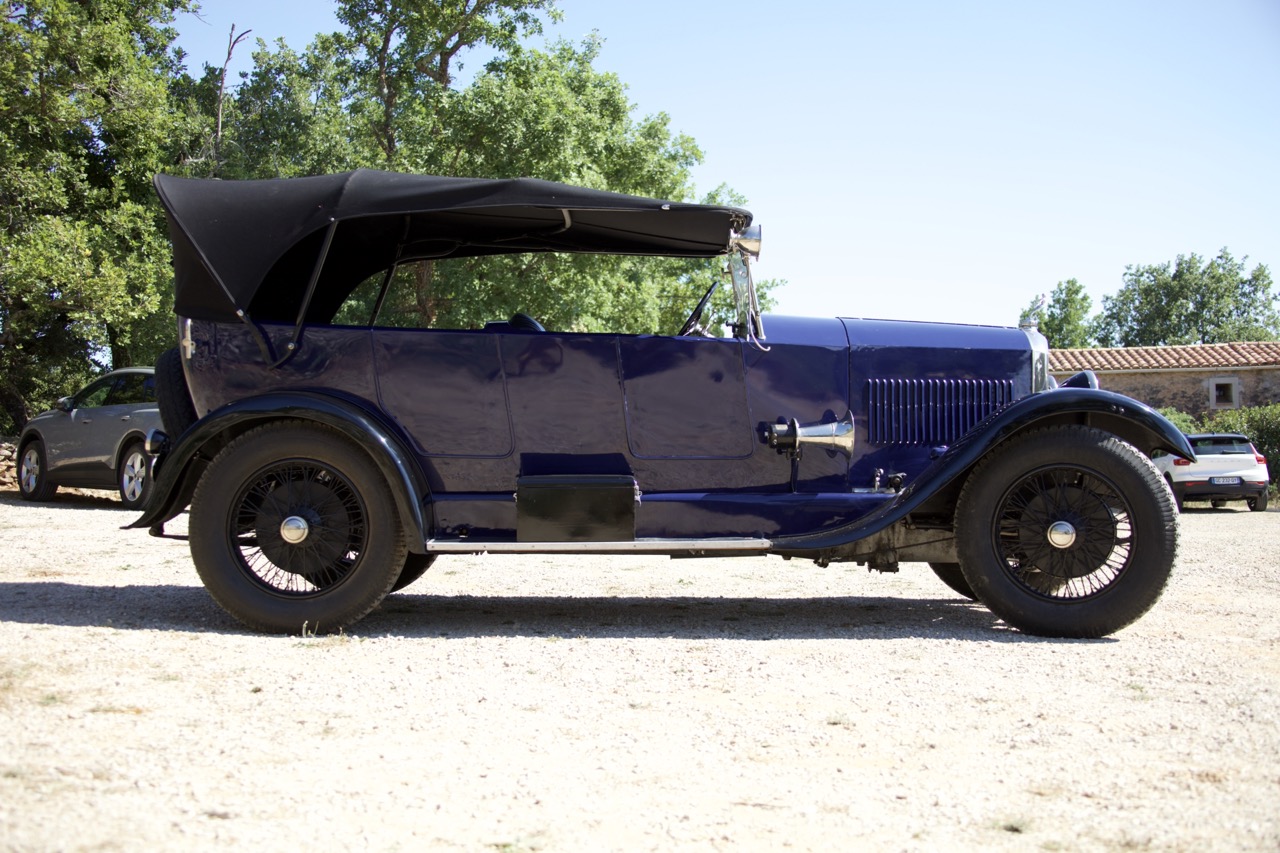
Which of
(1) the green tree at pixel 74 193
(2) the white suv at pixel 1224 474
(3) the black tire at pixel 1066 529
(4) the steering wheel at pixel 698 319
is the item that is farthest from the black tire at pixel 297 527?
(2) the white suv at pixel 1224 474

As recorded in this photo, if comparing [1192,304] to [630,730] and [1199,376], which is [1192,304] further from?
[630,730]

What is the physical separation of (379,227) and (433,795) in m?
3.91

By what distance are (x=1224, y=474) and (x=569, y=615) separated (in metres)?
18.0

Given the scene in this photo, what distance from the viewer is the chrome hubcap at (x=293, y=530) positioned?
5062mm

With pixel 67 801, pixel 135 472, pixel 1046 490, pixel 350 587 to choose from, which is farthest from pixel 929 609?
pixel 135 472

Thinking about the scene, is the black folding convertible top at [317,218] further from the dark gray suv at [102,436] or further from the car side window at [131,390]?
the car side window at [131,390]

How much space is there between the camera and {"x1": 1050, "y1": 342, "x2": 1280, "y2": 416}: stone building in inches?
1240

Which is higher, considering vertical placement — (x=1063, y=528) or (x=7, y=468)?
(x=1063, y=528)

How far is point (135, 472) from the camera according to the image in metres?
13.1

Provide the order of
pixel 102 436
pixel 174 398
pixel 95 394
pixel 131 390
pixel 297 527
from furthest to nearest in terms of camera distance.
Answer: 1. pixel 95 394
2. pixel 131 390
3. pixel 102 436
4. pixel 174 398
5. pixel 297 527

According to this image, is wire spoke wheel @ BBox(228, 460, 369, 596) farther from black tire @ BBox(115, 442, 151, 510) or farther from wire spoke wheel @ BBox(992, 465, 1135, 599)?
black tire @ BBox(115, 442, 151, 510)

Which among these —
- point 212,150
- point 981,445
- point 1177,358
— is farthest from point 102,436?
point 1177,358

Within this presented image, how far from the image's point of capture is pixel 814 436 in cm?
539

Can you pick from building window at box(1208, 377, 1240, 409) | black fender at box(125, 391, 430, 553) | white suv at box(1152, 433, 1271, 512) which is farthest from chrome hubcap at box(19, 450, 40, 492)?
building window at box(1208, 377, 1240, 409)
